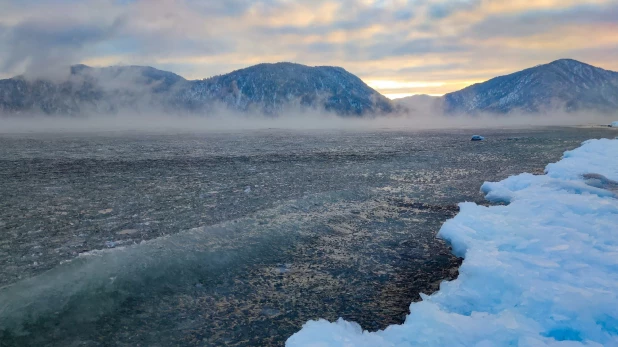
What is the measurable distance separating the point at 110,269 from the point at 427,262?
6.36 m

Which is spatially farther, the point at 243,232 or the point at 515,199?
the point at 515,199

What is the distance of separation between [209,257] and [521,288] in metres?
5.92

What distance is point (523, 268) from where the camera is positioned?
7023mm

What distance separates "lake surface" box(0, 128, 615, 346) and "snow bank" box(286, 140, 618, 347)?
625 mm

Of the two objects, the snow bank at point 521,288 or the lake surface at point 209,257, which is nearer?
the snow bank at point 521,288

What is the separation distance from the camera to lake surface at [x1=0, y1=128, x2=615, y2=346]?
5852 mm

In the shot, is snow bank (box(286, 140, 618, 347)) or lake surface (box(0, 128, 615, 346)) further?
lake surface (box(0, 128, 615, 346))

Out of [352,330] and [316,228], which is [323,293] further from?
[316,228]

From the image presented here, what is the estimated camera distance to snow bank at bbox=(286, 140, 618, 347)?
197 inches

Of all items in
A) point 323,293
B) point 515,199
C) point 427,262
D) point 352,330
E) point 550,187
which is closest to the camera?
point 352,330

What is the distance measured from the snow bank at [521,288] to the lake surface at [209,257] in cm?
62

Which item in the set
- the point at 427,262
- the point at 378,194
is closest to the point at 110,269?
the point at 427,262

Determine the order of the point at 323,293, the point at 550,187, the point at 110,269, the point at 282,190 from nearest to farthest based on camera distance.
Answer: the point at 323,293 → the point at 110,269 → the point at 550,187 → the point at 282,190

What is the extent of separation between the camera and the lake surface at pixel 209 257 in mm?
5852
